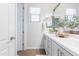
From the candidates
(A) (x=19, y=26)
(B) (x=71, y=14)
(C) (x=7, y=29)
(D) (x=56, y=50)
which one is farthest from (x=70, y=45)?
(A) (x=19, y=26)

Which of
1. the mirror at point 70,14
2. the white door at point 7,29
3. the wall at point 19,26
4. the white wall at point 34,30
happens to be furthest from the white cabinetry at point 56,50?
the wall at point 19,26

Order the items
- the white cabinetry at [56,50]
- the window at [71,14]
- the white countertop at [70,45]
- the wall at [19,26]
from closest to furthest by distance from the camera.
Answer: the white countertop at [70,45]
the white cabinetry at [56,50]
the window at [71,14]
the wall at [19,26]

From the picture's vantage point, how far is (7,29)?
5.47 feet

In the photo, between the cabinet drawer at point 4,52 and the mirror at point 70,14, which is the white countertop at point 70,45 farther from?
the cabinet drawer at point 4,52

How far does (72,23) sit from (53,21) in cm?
125

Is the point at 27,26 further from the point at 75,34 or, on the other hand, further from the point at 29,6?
the point at 75,34

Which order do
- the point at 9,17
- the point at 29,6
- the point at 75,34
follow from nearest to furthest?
the point at 9,17
the point at 75,34
the point at 29,6

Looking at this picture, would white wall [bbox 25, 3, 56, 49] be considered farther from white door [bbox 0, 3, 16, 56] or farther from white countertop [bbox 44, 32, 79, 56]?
white door [bbox 0, 3, 16, 56]

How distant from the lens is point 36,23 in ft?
15.0

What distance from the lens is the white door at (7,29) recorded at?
5.17ft

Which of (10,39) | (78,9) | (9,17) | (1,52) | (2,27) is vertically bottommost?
(1,52)

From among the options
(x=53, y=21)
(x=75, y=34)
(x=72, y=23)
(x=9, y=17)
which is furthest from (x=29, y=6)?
(x=9, y=17)

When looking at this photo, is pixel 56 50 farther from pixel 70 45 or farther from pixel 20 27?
pixel 20 27

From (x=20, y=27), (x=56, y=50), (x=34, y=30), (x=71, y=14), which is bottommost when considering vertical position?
(x=56, y=50)
